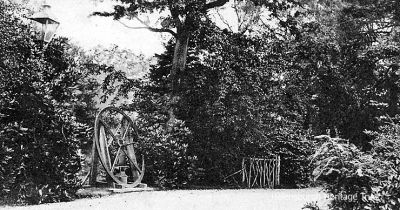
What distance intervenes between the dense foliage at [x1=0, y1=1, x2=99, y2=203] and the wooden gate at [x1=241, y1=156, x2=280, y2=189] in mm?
7046

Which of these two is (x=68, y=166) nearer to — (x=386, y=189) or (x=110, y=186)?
(x=110, y=186)

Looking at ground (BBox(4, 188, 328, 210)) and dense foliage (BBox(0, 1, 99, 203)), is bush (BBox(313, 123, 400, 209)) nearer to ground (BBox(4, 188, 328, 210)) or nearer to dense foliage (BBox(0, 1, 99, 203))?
ground (BBox(4, 188, 328, 210))

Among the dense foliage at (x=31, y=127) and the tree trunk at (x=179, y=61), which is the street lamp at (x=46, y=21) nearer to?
the dense foliage at (x=31, y=127)

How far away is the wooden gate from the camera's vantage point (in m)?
16.0

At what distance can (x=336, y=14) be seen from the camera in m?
20.0

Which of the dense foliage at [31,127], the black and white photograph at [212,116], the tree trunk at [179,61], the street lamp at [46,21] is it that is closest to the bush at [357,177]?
the black and white photograph at [212,116]

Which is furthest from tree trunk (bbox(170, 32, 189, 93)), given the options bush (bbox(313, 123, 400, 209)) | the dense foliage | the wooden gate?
bush (bbox(313, 123, 400, 209))

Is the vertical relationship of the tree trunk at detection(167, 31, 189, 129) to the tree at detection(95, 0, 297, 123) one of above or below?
below

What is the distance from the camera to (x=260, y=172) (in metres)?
16.0

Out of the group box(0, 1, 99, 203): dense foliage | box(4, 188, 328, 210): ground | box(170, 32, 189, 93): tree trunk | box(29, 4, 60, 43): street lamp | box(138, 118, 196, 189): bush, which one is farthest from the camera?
box(170, 32, 189, 93): tree trunk

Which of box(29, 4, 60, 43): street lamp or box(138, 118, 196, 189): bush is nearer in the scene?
box(29, 4, 60, 43): street lamp

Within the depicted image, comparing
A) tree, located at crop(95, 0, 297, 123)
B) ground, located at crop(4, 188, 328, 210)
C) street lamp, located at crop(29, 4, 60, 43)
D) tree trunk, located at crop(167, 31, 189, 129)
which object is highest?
tree, located at crop(95, 0, 297, 123)

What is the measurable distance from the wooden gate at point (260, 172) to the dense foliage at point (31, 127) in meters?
7.05

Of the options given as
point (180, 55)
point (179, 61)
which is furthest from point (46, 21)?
→ point (180, 55)
